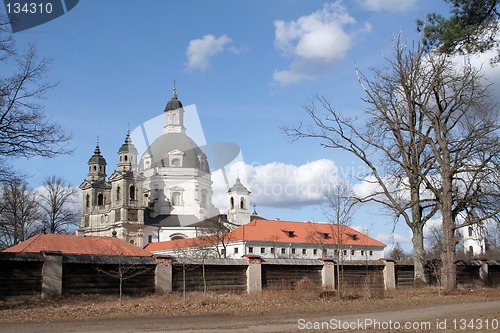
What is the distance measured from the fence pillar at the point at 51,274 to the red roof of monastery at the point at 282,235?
155 ft

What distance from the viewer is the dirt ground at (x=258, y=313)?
1304 cm

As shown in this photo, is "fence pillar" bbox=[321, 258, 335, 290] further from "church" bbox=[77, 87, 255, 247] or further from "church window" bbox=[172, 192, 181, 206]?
"church window" bbox=[172, 192, 181, 206]

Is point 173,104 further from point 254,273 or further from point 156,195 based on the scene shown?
point 254,273

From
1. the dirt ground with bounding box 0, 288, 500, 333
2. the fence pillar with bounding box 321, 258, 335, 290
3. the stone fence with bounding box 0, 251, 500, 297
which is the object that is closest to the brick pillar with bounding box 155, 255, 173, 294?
the stone fence with bounding box 0, 251, 500, 297

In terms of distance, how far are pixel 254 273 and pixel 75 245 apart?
2226 cm

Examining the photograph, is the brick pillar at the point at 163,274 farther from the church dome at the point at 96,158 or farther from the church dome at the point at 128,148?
the church dome at the point at 96,158

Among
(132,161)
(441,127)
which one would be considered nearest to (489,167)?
(441,127)

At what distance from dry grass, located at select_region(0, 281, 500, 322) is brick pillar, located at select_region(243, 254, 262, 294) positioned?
139cm

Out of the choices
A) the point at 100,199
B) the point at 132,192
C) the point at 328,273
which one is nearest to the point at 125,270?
the point at 328,273

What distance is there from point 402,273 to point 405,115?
8653 millimetres

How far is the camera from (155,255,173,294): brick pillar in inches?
909

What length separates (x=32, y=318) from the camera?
16.0 meters

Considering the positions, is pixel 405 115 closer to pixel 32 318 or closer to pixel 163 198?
pixel 32 318

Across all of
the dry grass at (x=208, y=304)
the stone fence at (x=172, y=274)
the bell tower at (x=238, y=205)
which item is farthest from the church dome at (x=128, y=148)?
the dry grass at (x=208, y=304)
